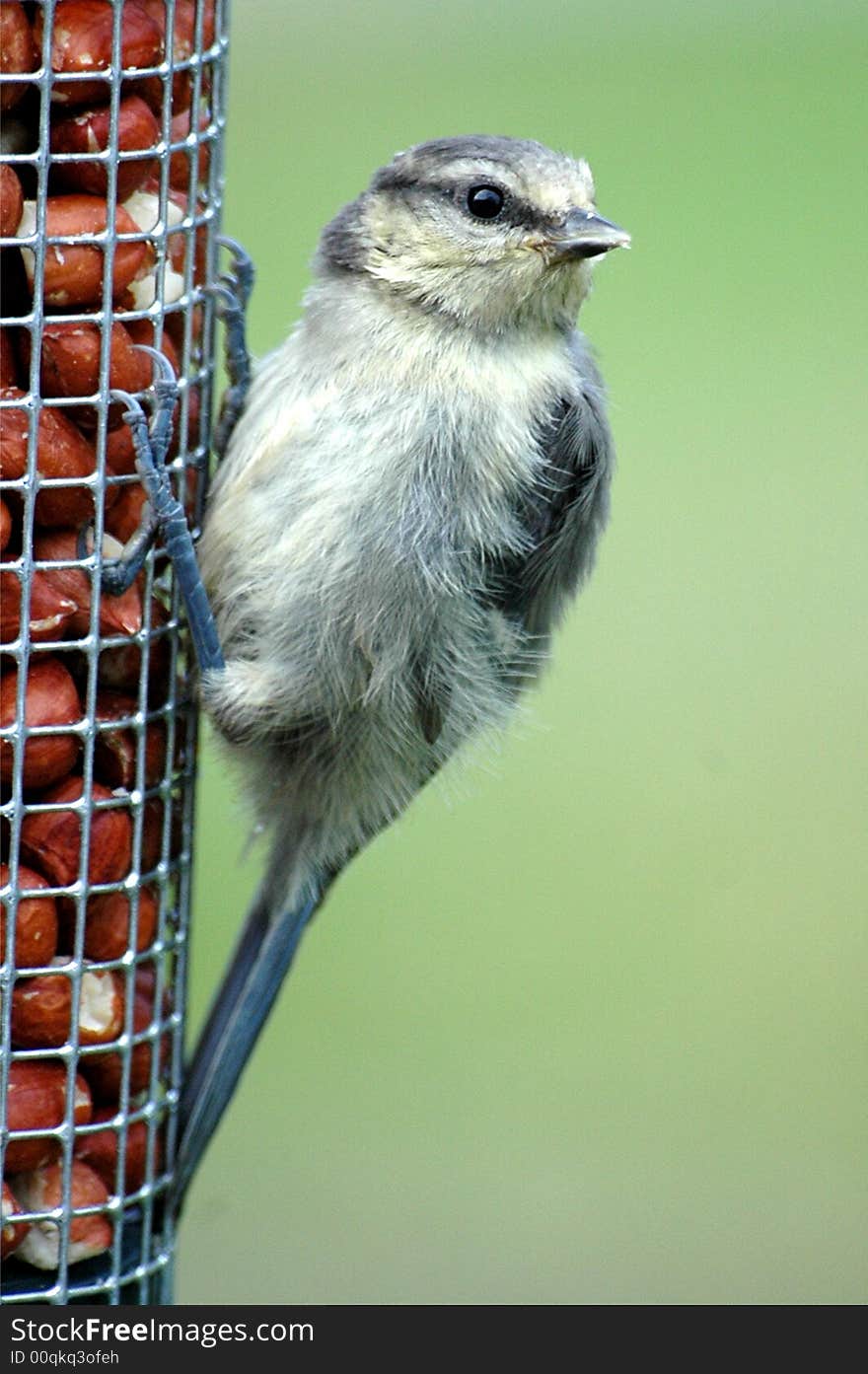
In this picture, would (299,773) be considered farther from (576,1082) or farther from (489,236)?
(576,1082)

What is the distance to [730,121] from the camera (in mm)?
10320

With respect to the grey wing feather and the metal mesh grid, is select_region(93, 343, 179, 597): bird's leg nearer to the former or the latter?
the metal mesh grid

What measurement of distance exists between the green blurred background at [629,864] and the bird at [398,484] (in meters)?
0.25

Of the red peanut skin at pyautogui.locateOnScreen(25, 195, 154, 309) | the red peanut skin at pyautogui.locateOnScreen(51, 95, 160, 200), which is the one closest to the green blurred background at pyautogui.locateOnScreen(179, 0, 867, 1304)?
the red peanut skin at pyautogui.locateOnScreen(25, 195, 154, 309)

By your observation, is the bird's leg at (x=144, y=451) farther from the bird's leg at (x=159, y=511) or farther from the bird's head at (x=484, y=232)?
the bird's head at (x=484, y=232)

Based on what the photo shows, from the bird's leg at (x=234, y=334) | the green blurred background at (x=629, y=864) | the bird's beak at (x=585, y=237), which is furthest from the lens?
the green blurred background at (x=629, y=864)

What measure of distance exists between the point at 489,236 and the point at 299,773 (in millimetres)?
841

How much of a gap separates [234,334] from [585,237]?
22.3 inches

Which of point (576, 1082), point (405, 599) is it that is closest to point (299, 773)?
point (405, 599)

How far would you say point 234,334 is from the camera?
3.40 meters

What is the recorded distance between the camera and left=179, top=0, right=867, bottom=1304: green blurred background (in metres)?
5.65

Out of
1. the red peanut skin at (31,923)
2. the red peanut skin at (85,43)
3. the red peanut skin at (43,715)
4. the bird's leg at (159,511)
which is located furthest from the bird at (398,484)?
the red peanut skin at (85,43)

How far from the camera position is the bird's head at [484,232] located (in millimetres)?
3209
